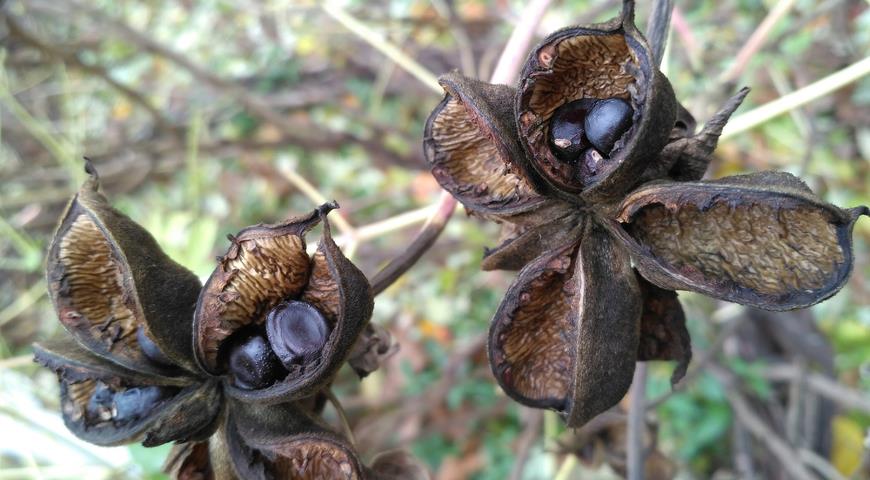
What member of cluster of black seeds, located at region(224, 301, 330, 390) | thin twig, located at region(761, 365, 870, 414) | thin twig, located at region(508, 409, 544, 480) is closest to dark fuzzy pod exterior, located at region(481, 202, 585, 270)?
cluster of black seeds, located at region(224, 301, 330, 390)

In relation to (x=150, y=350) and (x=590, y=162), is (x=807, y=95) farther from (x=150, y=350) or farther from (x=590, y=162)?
(x=150, y=350)

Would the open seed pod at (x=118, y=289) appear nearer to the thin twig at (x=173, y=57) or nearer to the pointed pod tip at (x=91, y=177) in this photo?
the pointed pod tip at (x=91, y=177)

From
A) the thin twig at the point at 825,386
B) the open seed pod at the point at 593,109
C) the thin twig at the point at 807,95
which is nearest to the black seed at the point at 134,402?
the open seed pod at the point at 593,109

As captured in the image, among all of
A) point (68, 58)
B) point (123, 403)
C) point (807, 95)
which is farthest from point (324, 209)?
point (68, 58)

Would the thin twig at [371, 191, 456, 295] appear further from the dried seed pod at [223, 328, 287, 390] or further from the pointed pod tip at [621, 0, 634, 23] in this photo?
the pointed pod tip at [621, 0, 634, 23]

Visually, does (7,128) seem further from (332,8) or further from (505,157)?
(505,157)

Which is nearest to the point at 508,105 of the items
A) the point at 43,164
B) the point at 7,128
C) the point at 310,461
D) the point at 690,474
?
the point at 310,461
